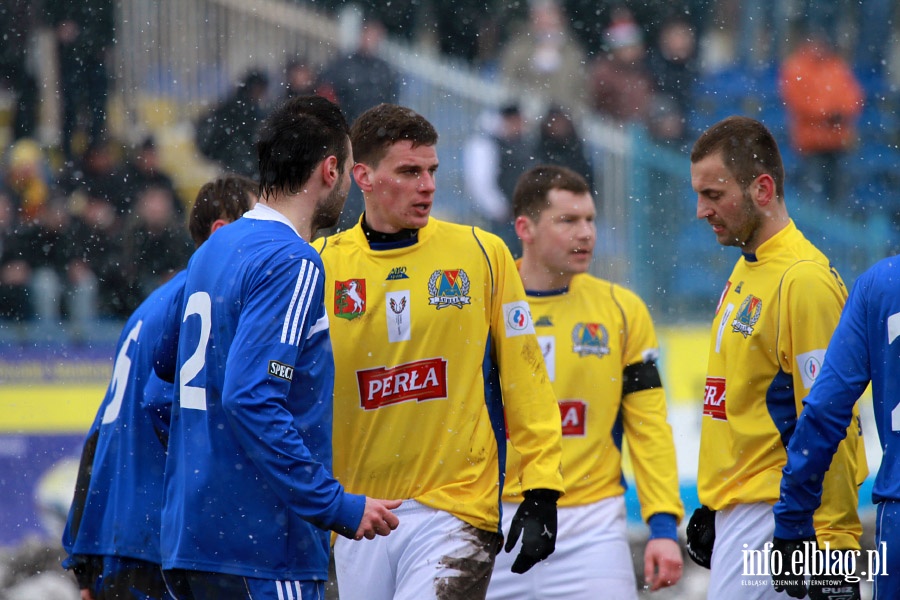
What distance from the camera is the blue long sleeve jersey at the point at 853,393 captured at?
400 centimetres

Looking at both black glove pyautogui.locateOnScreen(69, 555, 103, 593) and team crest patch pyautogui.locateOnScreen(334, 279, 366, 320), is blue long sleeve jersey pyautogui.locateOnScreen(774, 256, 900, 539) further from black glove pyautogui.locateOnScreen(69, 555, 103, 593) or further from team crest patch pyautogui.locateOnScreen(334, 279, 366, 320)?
black glove pyautogui.locateOnScreen(69, 555, 103, 593)

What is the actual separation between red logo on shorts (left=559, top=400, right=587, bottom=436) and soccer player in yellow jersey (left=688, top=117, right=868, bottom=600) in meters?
0.82

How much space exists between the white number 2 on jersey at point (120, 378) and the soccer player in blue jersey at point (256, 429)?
2.75 ft

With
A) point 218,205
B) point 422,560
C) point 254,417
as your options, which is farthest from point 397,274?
point 254,417

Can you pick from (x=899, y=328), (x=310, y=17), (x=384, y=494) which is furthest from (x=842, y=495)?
(x=310, y=17)

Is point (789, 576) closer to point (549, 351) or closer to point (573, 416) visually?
point (573, 416)

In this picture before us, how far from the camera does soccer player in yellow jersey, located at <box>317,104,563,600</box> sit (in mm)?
4562

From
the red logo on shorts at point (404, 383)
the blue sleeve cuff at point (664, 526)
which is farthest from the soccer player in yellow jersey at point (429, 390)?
the blue sleeve cuff at point (664, 526)

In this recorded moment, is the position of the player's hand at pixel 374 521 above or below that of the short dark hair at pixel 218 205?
below

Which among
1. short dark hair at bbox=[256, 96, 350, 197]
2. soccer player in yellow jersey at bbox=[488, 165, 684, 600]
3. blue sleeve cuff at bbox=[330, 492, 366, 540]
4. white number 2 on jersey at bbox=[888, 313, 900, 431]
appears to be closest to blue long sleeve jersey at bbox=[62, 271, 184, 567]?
short dark hair at bbox=[256, 96, 350, 197]

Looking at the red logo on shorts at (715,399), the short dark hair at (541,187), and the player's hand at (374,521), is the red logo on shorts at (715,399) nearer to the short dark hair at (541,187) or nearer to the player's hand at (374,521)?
the short dark hair at (541,187)

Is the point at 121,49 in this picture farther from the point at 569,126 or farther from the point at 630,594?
the point at 630,594

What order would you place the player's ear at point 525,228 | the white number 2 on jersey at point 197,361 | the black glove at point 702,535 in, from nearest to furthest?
1. the white number 2 on jersey at point 197,361
2. the black glove at point 702,535
3. the player's ear at point 525,228

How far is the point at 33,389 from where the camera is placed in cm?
924
